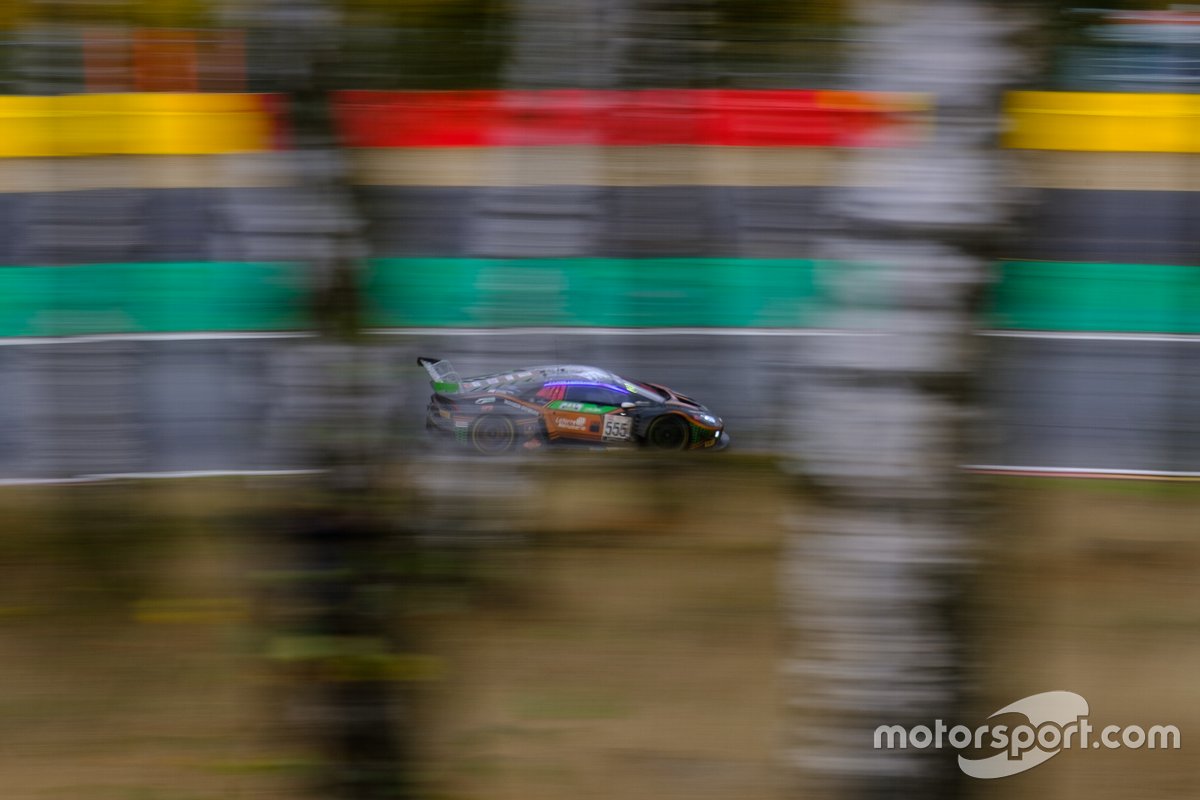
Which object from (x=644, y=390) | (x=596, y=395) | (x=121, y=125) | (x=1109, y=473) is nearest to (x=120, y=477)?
(x=121, y=125)

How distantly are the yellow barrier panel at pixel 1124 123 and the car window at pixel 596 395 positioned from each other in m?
4.23

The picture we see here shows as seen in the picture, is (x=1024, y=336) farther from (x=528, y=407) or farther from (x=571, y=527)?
(x=571, y=527)

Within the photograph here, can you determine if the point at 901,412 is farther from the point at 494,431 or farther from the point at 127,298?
the point at 127,298

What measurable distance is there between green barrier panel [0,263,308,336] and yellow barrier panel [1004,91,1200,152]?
7.07 m

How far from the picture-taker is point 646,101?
7676 mm

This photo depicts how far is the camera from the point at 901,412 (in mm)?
2010

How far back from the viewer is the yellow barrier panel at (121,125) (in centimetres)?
732

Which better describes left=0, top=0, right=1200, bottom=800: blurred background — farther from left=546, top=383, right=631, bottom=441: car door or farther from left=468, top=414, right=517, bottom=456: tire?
left=546, top=383, right=631, bottom=441: car door

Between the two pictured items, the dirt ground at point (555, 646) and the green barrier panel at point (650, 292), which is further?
the green barrier panel at point (650, 292)

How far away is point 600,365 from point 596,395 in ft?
3.37

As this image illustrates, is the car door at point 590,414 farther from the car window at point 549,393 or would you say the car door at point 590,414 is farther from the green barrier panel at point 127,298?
the green barrier panel at point 127,298

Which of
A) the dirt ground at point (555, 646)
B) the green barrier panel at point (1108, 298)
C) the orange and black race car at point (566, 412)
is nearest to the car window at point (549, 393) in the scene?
the orange and black race car at point (566, 412)

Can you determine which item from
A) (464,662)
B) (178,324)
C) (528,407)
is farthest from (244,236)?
(464,662)

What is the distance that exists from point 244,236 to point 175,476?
2.51 meters
